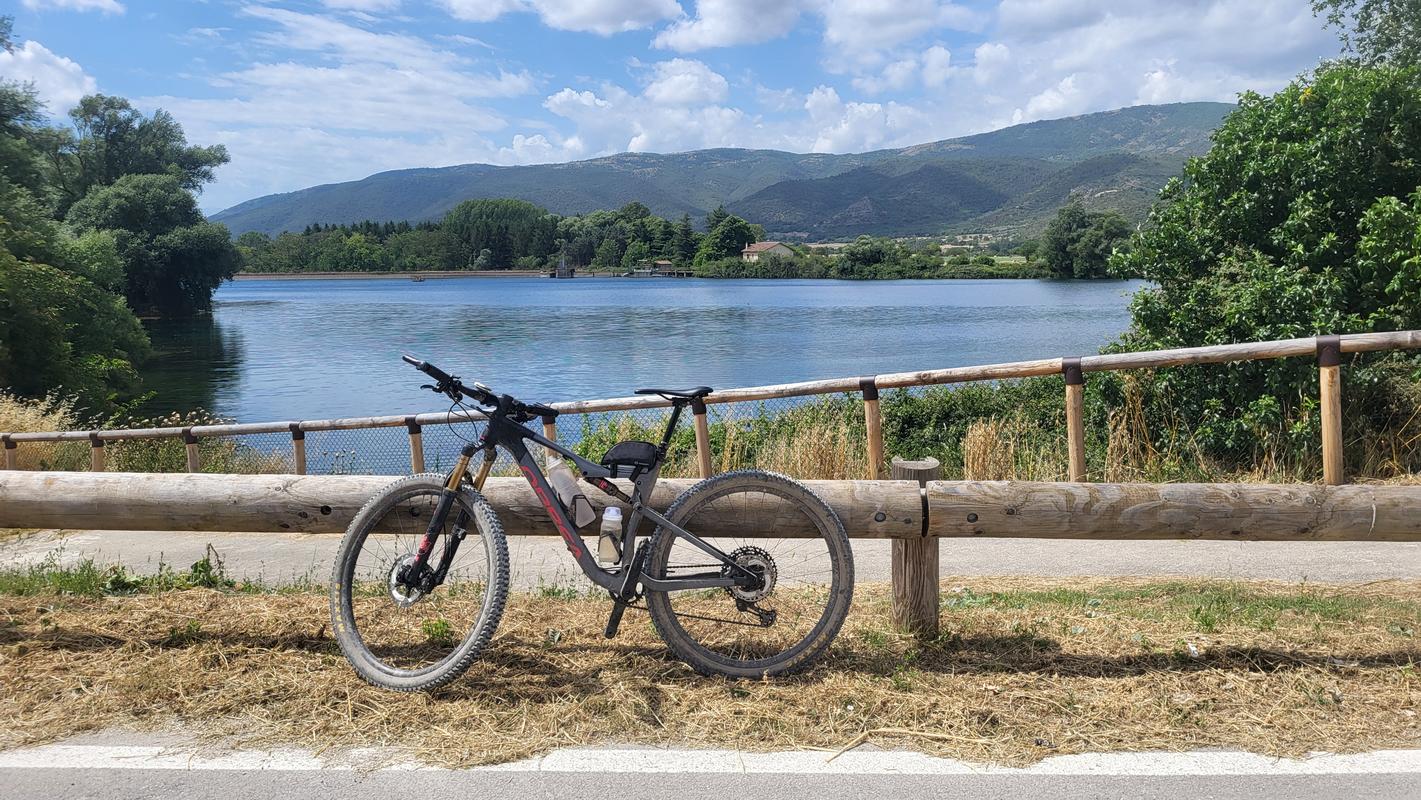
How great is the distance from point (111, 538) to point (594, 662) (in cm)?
653

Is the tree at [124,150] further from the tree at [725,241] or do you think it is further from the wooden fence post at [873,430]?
the tree at [725,241]

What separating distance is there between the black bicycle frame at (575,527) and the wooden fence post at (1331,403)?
5.37 metres

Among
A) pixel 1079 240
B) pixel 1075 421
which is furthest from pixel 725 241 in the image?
pixel 1075 421

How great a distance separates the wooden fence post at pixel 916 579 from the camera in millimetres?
4527

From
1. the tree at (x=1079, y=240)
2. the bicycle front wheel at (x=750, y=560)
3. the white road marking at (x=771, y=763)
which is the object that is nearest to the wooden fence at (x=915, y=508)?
the bicycle front wheel at (x=750, y=560)

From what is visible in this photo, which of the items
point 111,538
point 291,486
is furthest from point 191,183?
point 291,486

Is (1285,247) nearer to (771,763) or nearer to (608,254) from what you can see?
(771,763)

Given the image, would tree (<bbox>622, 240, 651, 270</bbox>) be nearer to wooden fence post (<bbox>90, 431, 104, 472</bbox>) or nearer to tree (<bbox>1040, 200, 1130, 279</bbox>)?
tree (<bbox>1040, 200, 1130, 279</bbox>)

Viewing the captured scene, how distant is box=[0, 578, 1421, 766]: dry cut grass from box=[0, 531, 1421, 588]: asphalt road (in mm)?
1118

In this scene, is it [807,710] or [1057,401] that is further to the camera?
[1057,401]

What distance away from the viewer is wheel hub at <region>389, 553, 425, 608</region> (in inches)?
167

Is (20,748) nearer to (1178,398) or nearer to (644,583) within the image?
(644,583)

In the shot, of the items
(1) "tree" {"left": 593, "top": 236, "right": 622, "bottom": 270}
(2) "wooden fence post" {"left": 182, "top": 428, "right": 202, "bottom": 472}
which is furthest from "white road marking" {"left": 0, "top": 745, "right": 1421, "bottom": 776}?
(1) "tree" {"left": 593, "top": 236, "right": 622, "bottom": 270}

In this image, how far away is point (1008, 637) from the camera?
4688 mm
